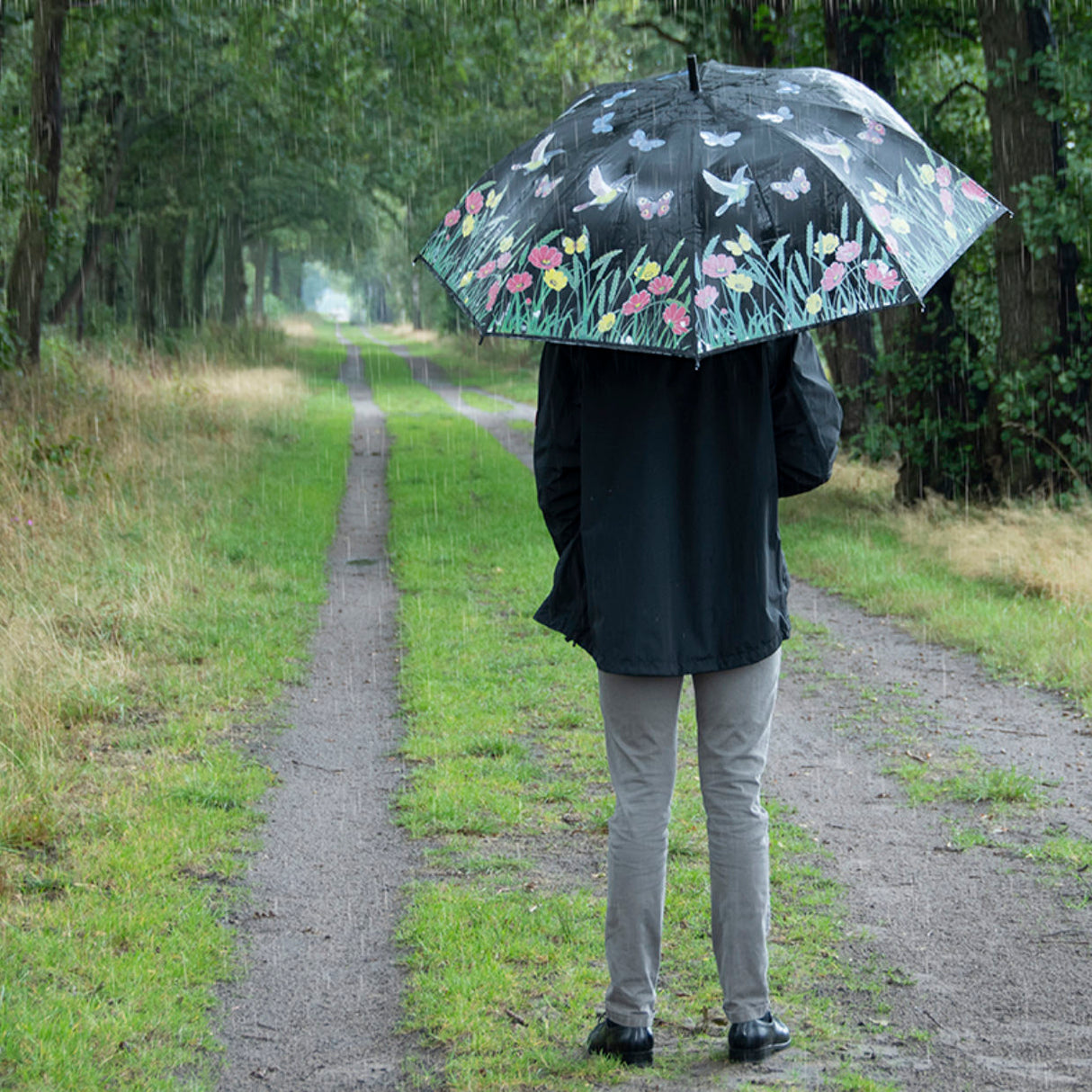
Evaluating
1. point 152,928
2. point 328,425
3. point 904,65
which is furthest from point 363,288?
point 152,928

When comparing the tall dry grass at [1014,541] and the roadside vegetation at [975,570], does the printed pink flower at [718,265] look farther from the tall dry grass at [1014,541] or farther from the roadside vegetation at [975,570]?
the tall dry grass at [1014,541]

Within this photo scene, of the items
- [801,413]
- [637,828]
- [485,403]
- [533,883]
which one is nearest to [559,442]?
[801,413]

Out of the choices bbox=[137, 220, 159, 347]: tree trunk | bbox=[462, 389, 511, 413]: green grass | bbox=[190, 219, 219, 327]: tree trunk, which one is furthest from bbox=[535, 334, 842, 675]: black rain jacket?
bbox=[190, 219, 219, 327]: tree trunk

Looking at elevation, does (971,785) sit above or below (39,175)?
below

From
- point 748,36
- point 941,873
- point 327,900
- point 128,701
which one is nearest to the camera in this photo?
point 327,900

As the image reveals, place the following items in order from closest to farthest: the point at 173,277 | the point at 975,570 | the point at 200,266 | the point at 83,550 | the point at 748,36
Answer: the point at 83,550
the point at 975,570
the point at 748,36
the point at 173,277
the point at 200,266

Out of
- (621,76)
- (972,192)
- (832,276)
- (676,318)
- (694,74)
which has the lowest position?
(676,318)

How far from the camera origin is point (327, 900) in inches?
176

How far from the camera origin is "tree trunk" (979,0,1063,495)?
36.7 feet

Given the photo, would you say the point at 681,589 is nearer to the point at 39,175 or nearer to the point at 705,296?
the point at 705,296

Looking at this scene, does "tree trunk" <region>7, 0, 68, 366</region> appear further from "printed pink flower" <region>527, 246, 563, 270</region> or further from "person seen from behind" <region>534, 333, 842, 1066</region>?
"person seen from behind" <region>534, 333, 842, 1066</region>

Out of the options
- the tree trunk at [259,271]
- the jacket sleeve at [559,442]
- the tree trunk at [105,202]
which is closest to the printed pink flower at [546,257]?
the jacket sleeve at [559,442]

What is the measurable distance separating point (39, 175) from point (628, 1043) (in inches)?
552

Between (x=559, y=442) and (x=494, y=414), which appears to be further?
(x=494, y=414)
